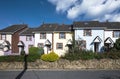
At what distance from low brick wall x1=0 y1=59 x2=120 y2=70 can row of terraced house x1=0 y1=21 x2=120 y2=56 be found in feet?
30.3

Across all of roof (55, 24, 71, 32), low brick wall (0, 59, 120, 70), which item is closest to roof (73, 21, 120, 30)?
roof (55, 24, 71, 32)

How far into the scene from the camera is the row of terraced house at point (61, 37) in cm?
3369

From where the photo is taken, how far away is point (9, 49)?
38.3m

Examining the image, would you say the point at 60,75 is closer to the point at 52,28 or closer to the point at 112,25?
the point at 52,28

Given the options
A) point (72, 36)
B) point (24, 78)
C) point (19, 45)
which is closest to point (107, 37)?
point (72, 36)

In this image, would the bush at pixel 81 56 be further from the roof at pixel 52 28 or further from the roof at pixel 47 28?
the roof at pixel 47 28

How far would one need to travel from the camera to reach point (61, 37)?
36.0 metres

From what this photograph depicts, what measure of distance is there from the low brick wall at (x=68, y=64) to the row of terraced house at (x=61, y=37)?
9.23 metres

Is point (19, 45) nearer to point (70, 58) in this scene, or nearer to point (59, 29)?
point (59, 29)

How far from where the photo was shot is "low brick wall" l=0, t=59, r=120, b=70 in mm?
23453

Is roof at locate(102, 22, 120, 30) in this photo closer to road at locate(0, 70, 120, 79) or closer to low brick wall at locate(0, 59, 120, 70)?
low brick wall at locate(0, 59, 120, 70)

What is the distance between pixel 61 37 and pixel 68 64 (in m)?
13.1

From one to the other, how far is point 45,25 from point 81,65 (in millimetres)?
19058

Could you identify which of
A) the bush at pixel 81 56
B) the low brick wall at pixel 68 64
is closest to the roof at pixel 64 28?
the bush at pixel 81 56
